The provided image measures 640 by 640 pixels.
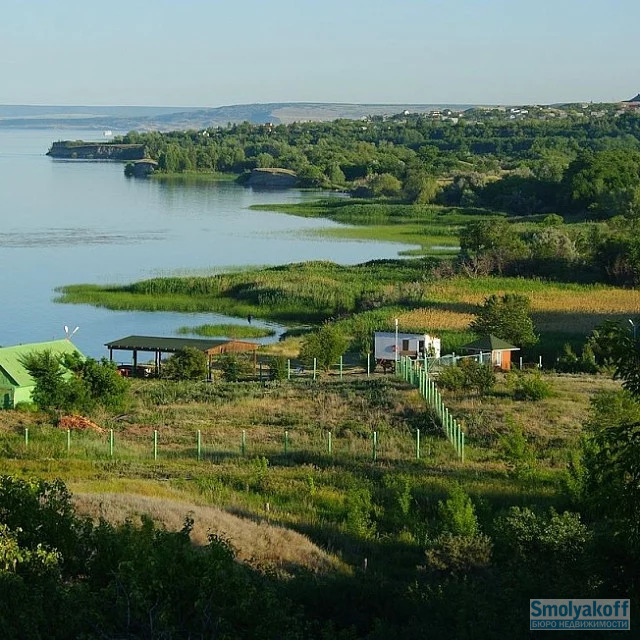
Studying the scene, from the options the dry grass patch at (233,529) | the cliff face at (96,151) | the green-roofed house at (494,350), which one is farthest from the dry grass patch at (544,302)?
the cliff face at (96,151)

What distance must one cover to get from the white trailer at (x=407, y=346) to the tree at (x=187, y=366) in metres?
4.92

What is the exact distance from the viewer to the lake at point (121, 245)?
1610 inches

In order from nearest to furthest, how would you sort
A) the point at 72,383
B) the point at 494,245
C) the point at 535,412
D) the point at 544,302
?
the point at 535,412 → the point at 72,383 → the point at 544,302 → the point at 494,245

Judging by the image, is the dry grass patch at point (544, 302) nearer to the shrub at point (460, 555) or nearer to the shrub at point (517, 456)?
the shrub at point (517, 456)

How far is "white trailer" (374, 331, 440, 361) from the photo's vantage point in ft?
102

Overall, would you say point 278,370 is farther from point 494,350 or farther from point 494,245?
point 494,245

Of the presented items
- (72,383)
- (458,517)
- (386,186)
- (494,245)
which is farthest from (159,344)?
(386,186)

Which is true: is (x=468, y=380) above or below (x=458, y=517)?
below

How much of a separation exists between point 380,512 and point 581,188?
66.6m

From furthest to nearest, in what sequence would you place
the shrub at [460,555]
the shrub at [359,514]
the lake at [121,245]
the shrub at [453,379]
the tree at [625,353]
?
the lake at [121,245] → the shrub at [453,379] → the shrub at [359,514] → the shrub at [460,555] → the tree at [625,353]

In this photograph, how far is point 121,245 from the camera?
2451 inches

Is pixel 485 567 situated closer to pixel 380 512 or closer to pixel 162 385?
pixel 380 512

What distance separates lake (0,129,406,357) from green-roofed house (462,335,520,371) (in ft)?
36.0

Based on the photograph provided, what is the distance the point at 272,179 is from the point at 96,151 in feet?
204
